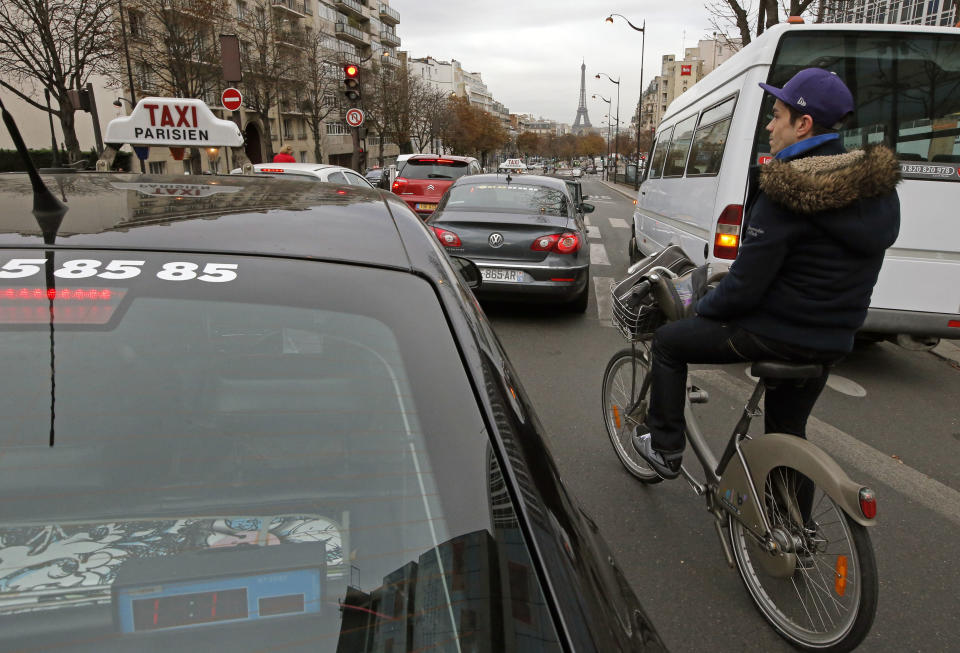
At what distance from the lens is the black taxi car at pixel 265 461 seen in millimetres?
1004

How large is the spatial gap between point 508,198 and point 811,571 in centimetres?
633

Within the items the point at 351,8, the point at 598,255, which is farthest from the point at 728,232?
the point at 351,8

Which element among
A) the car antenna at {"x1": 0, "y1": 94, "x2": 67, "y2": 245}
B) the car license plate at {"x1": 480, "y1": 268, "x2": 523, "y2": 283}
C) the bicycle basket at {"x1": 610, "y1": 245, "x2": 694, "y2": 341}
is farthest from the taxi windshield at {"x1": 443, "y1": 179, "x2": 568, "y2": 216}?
the car antenna at {"x1": 0, "y1": 94, "x2": 67, "y2": 245}

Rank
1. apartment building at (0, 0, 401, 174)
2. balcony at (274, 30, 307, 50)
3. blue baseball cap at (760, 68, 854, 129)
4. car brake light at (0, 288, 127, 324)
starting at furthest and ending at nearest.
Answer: balcony at (274, 30, 307, 50) → apartment building at (0, 0, 401, 174) → blue baseball cap at (760, 68, 854, 129) → car brake light at (0, 288, 127, 324)

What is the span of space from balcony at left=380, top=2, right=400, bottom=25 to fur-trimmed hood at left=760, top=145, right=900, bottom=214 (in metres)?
98.5

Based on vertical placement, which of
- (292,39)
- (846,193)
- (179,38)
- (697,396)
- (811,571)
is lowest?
(811,571)

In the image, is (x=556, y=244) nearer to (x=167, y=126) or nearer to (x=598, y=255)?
(x=167, y=126)

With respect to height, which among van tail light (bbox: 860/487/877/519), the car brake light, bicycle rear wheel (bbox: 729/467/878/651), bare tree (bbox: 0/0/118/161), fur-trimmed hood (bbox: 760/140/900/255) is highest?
bare tree (bbox: 0/0/118/161)

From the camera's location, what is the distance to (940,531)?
131 inches

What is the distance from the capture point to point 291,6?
59906mm

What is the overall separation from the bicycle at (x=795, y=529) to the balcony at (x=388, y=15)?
323ft

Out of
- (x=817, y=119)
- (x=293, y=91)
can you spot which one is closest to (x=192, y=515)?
(x=817, y=119)

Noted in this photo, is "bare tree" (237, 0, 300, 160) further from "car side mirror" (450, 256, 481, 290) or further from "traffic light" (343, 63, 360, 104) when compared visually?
"car side mirror" (450, 256, 481, 290)

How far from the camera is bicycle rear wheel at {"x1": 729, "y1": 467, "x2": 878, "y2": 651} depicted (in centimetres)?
222
